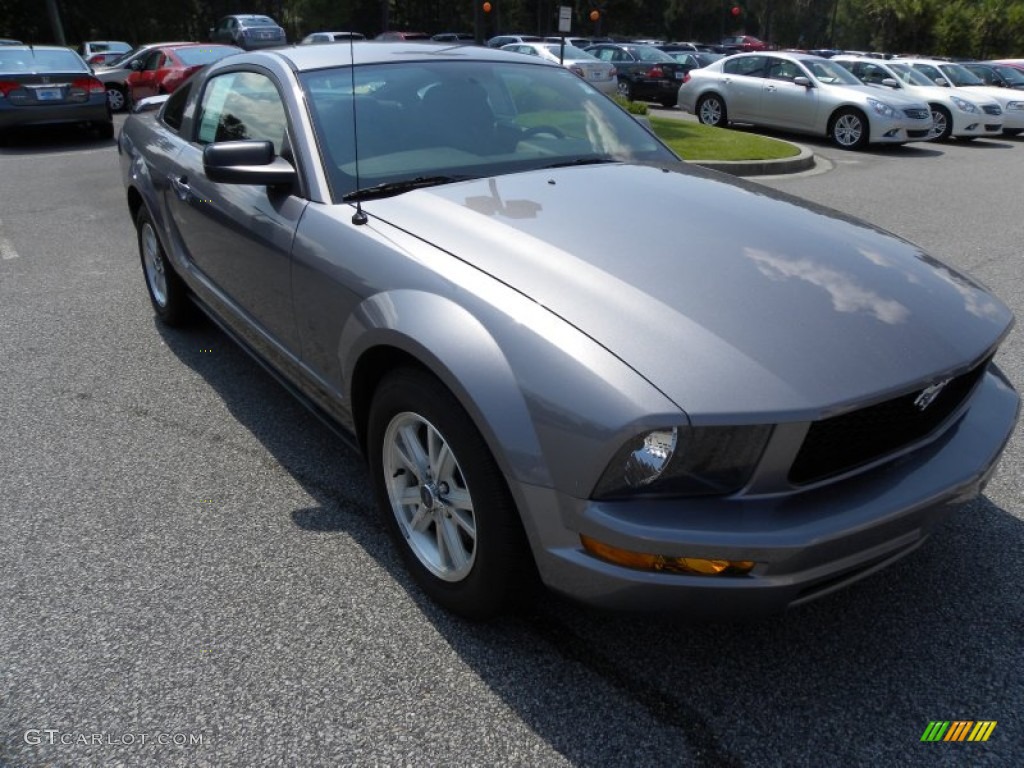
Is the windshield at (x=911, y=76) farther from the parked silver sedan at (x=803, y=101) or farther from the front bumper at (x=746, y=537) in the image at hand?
the front bumper at (x=746, y=537)

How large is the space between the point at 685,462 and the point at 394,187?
158cm

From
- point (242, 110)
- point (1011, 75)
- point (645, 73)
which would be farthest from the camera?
point (645, 73)

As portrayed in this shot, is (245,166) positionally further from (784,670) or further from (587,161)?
(784,670)

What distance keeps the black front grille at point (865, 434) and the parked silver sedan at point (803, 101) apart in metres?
12.2

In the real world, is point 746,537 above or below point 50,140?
above

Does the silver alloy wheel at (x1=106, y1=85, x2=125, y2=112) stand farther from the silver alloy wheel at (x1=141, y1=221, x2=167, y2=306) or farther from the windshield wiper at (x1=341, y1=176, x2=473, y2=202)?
the windshield wiper at (x1=341, y1=176, x2=473, y2=202)

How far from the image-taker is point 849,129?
43.3ft

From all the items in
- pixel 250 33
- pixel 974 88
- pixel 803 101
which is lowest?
pixel 250 33

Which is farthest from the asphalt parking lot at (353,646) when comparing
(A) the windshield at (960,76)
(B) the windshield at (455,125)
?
(A) the windshield at (960,76)

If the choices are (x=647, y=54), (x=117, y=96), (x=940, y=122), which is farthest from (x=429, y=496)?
(x=647, y=54)

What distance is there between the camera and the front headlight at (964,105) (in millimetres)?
14508

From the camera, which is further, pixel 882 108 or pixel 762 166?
pixel 882 108

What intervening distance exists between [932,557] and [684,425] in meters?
1.44

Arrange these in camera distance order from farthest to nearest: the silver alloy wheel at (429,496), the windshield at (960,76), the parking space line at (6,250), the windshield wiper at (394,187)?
1. the windshield at (960,76)
2. the parking space line at (6,250)
3. the windshield wiper at (394,187)
4. the silver alloy wheel at (429,496)
